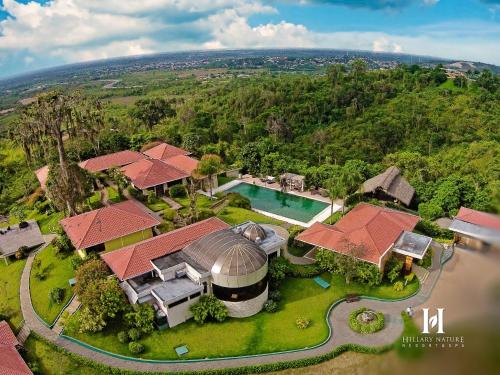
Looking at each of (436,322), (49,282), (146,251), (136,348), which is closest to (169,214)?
(146,251)

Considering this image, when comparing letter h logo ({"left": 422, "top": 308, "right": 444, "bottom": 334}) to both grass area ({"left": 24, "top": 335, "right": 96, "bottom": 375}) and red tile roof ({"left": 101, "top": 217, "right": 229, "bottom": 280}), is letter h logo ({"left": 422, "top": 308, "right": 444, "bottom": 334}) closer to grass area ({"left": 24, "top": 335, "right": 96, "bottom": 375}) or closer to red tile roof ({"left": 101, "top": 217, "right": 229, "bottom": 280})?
grass area ({"left": 24, "top": 335, "right": 96, "bottom": 375})

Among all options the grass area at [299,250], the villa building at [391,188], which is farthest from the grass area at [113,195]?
the villa building at [391,188]

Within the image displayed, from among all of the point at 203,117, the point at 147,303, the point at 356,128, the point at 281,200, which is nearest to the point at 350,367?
the point at 147,303

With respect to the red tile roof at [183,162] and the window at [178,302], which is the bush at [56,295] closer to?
the window at [178,302]

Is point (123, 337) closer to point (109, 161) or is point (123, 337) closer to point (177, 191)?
point (177, 191)

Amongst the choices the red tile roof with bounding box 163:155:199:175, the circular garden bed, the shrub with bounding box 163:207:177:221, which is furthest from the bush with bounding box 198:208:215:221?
the circular garden bed

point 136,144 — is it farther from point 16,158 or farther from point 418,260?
point 418,260
